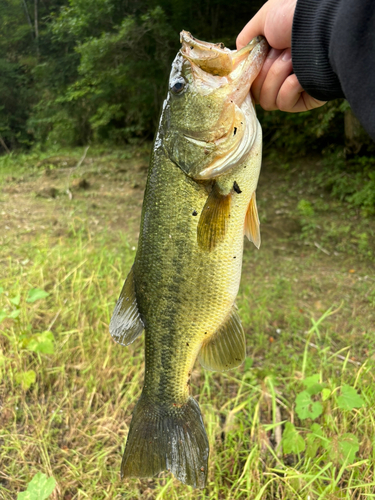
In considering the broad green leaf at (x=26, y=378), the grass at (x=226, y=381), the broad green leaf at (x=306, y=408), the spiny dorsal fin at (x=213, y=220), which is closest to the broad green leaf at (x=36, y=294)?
the grass at (x=226, y=381)

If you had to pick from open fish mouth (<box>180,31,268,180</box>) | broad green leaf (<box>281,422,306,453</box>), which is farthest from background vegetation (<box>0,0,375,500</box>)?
open fish mouth (<box>180,31,268,180</box>)

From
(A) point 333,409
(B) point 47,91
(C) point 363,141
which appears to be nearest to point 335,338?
(A) point 333,409

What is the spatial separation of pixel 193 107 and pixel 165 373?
3.56ft

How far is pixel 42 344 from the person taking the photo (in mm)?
2652

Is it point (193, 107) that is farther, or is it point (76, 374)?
point (76, 374)

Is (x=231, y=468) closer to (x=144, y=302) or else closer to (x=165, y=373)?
(x=165, y=373)

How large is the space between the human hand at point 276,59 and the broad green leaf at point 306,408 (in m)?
1.59

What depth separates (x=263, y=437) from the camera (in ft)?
7.60

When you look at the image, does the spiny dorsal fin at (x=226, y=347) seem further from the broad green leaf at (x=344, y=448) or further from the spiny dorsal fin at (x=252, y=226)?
the broad green leaf at (x=344, y=448)

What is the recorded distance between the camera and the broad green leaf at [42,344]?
2.65 m

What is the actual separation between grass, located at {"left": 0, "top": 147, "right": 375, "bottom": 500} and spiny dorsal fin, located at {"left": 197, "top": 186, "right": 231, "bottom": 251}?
128cm

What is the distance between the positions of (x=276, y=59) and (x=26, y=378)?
8.38 feet

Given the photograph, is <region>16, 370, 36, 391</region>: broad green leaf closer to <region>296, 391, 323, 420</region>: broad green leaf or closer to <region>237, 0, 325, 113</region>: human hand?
<region>296, 391, 323, 420</region>: broad green leaf

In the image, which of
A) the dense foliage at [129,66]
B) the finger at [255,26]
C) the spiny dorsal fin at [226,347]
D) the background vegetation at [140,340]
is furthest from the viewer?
the dense foliage at [129,66]
